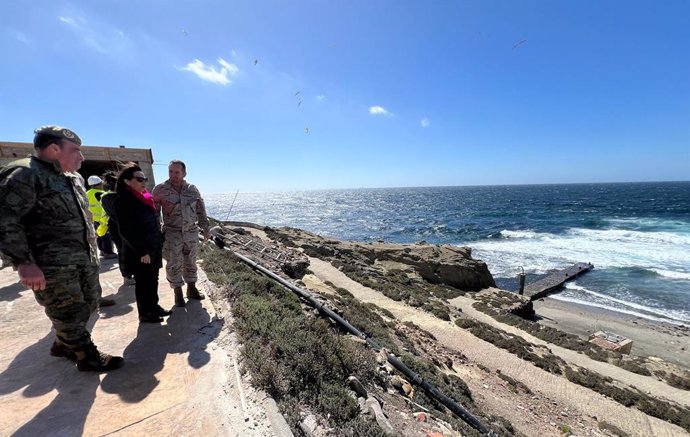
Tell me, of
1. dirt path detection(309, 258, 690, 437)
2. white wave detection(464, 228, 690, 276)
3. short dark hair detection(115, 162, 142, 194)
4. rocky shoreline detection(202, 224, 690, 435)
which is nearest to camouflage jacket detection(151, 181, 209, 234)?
short dark hair detection(115, 162, 142, 194)

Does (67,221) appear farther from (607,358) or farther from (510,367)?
(607,358)

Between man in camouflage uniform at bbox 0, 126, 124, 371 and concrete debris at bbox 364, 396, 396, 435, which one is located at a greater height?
man in camouflage uniform at bbox 0, 126, 124, 371

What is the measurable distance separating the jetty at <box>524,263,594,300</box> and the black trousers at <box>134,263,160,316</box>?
24.8 meters

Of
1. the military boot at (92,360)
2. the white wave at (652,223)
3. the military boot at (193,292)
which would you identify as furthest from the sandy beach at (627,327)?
the white wave at (652,223)

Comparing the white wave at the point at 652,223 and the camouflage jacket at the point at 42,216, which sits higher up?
the camouflage jacket at the point at 42,216

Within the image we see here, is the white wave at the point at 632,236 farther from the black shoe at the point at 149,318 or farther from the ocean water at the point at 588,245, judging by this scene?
the black shoe at the point at 149,318

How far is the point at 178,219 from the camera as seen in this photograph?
4.59 metres

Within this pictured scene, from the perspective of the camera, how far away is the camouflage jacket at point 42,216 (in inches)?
98.0

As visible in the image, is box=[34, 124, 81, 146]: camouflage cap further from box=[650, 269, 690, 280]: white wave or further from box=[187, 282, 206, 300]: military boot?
box=[650, 269, 690, 280]: white wave

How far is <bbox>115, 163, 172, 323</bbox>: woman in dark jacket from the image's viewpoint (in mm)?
3957

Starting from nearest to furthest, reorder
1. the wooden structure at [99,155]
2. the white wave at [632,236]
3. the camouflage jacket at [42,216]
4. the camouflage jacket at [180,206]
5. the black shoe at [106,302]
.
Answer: the camouflage jacket at [42,216] < the camouflage jacket at [180,206] < the black shoe at [106,302] < the wooden structure at [99,155] < the white wave at [632,236]

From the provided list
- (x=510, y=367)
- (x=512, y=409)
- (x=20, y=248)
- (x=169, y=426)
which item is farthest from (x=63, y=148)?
(x=510, y=367)

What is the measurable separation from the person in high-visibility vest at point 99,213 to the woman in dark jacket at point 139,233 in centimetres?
278

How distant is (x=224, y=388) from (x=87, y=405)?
1.16m
